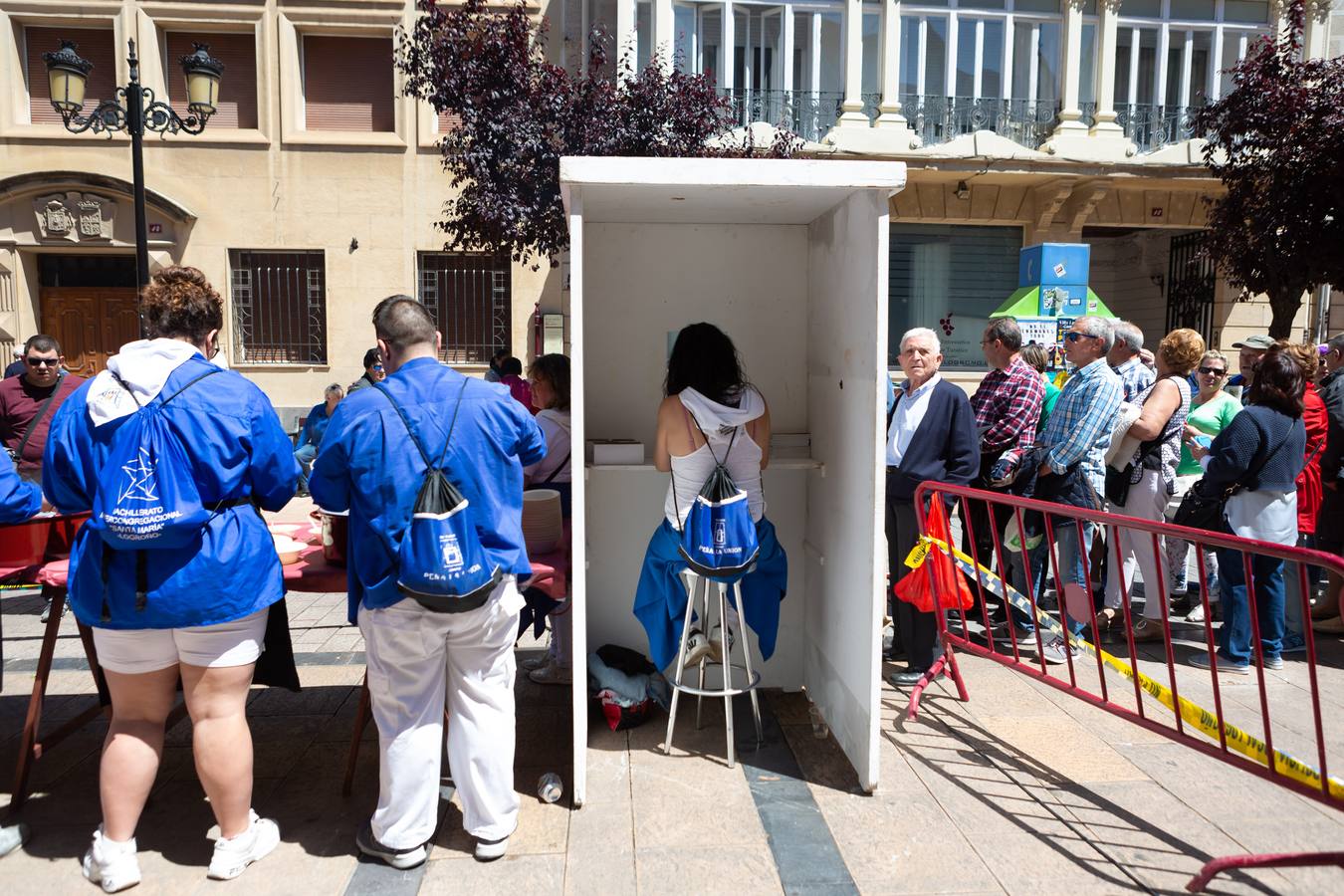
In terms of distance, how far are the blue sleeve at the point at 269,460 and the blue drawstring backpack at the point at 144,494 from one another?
21cm

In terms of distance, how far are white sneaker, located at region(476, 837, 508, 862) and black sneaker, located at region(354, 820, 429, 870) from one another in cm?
18

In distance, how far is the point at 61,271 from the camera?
50.7ft

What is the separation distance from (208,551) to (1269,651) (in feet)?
17.5

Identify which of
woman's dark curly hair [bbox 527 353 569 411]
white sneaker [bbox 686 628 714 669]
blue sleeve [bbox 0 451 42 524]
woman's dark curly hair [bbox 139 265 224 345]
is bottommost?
white sneaker [bbox 686 628 714 669]

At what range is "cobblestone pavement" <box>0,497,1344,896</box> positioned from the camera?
3051mm

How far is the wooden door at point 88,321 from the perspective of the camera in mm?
15453

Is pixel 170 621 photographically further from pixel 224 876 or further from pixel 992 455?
pixel 992 455

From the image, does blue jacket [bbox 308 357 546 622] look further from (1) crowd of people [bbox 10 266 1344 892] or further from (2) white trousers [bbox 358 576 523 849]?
(2) white trousers [bbox 358 576 523 849]

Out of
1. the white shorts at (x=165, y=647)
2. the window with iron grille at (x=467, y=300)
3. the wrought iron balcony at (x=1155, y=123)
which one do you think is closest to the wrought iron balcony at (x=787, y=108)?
the window with iron grille at (x=467, y=300)

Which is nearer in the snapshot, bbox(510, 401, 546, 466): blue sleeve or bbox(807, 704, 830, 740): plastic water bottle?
bbox(510, 401, 546, 466): blue sleeve

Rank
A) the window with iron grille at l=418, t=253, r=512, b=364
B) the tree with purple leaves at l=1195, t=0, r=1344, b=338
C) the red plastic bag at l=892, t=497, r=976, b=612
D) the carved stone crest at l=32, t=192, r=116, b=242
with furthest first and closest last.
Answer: the window with iron grille at l=418, t=253, r=512, b=364, the carved stone crest at l=32, t=192, r=116, b=242, the tree with purple leaves at l=1195, t=0, r=1344, b=338, the red plastic bag at l=892, t=497, r=976, b=612

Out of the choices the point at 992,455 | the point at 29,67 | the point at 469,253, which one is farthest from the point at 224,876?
the point at 29,67

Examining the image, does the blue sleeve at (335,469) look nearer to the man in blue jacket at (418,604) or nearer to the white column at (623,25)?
the man in blue jacket at (418,604)

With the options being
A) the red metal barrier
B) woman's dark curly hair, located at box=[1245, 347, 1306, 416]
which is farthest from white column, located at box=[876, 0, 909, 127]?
the red metal barrier
